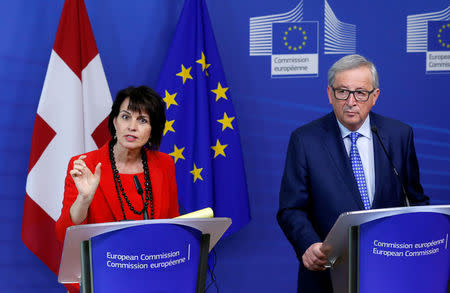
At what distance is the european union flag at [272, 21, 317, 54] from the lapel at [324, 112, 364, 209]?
4.86 ft

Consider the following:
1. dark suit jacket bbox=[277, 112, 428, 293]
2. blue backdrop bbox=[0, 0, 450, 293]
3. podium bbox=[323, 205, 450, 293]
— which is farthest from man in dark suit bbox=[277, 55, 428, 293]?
blue backdrop bbox=[0, 0, 450, 293]

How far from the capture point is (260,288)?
13.1 ft

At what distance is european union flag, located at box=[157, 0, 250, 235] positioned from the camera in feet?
11.8

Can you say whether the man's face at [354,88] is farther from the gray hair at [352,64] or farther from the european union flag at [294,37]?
the european union flag at [294,37]

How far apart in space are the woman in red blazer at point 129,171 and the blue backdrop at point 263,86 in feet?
4.33

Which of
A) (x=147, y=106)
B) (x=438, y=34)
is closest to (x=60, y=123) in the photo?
(x=147, y=106)

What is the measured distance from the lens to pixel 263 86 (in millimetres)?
3867

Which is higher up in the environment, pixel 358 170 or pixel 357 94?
pixel 357 94

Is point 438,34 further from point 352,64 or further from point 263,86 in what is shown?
point 352,64

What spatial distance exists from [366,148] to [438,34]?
6.50ft

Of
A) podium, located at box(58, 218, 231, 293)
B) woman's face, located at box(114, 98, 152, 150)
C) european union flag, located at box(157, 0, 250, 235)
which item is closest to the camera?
podium, located at box(58, 218, 231, 293)

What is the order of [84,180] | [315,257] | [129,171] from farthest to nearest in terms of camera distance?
[129,171] < [84,180] < [315,257]

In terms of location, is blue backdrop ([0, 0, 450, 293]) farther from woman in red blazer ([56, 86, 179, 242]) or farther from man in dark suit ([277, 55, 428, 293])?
man in dark suit ([277, 55, 428, 293])

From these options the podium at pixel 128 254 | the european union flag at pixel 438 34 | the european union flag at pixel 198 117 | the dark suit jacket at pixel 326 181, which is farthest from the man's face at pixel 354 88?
the european union flag at pixel 438 34
